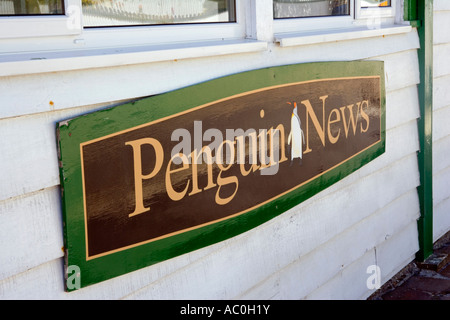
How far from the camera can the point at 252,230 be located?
2619 mm

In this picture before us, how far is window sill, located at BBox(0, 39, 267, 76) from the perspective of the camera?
171 centimetres

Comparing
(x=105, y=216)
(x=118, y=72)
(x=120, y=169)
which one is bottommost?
(x=105, y=216)

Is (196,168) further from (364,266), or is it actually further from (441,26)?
(441,26)

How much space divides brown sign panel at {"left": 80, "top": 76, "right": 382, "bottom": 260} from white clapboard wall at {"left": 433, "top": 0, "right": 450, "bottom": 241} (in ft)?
3.88

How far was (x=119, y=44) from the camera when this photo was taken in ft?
6.79

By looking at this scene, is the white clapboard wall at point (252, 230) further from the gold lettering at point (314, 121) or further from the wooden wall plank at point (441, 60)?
the gold lettering at point (314, 121)

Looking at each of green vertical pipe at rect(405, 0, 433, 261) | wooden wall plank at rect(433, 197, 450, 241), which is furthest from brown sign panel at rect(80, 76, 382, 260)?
wooden wall plank at rect(433, 197, 450, 241)

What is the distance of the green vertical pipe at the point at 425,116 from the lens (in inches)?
151

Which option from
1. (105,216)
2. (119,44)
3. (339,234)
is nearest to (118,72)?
(119,44)

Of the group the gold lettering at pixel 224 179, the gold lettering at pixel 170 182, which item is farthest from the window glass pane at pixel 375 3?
the gold lettering at pixel 170 182

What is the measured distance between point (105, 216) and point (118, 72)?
472mm

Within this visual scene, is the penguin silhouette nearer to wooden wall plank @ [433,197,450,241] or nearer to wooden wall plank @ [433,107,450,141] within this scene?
wooden wall plank @ [433,107,450,141]

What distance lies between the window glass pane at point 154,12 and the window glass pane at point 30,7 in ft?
0.37

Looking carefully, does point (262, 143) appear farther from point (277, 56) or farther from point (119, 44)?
point (119, 44)
